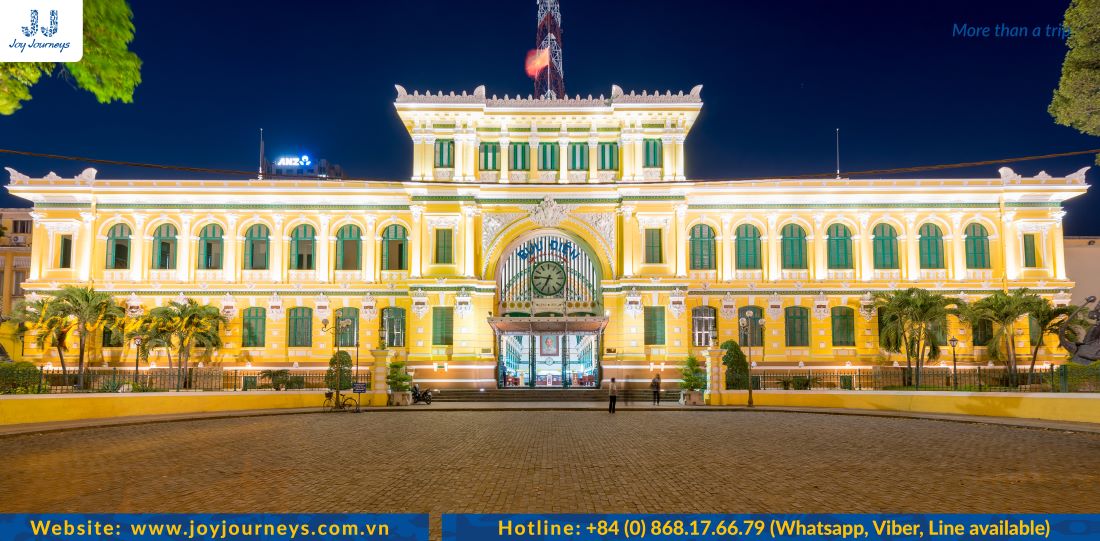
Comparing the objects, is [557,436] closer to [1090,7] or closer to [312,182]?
[1090,7]

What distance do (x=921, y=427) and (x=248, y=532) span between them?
20759 mm

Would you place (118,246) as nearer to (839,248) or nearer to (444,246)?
(444,246)

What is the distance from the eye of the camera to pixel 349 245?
4566 centimetres

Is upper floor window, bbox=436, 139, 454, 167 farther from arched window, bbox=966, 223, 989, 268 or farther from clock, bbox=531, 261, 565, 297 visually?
arched window, bbox=966, 223, 989, 268

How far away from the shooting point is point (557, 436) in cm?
2067

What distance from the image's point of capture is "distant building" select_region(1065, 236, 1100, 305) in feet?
163

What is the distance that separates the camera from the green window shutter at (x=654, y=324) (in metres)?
42.3

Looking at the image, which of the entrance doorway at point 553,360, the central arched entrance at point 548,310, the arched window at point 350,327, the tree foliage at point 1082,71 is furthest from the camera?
the arched window at point 350,327

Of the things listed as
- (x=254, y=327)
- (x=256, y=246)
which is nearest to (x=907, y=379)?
(x=254, y=327)

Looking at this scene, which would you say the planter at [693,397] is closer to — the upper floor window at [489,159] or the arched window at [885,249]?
the arched window at [885,249]

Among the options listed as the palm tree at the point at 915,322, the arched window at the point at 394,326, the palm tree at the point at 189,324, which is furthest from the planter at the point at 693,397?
the palm tree at the point at 189,324

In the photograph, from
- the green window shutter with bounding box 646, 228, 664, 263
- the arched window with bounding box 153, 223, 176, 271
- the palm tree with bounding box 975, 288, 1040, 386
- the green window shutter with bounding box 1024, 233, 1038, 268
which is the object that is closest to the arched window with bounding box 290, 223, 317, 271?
the arched window with bounding box 153, 223, 176, 271

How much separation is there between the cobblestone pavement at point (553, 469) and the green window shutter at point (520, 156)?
2301cm

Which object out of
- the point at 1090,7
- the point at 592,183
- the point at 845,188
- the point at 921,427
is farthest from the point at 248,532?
the point at 845,188
